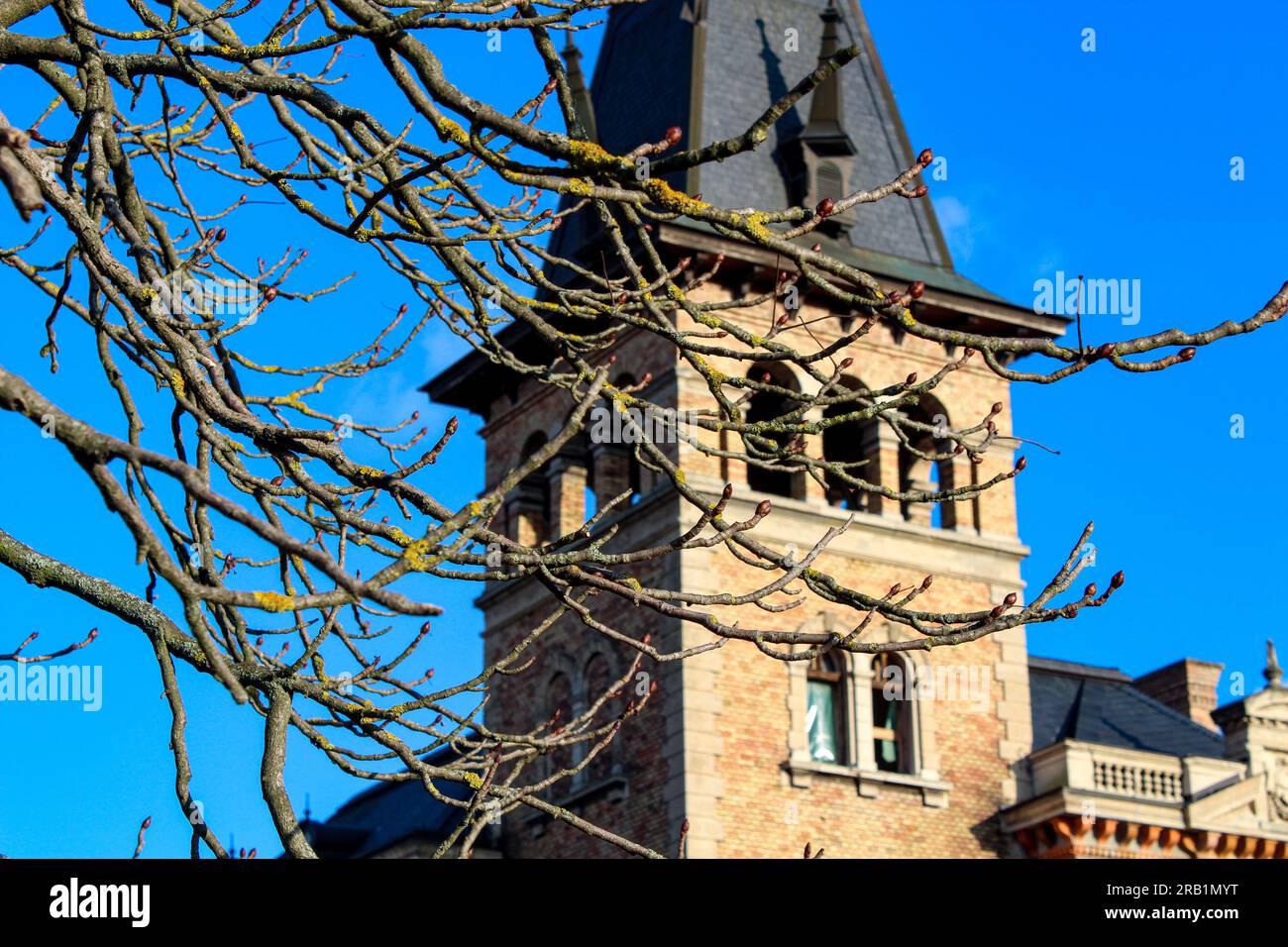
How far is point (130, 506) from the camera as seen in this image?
201 inches

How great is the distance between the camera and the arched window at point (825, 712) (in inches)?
1049

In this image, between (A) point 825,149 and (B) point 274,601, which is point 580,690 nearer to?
(A) point 825,149

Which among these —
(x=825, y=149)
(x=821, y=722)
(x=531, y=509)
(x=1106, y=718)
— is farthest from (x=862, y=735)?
(x=825, y=149)

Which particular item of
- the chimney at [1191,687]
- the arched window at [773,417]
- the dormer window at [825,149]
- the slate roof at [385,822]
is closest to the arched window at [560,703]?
the slate roof at [385,822]

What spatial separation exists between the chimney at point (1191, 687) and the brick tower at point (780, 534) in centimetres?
1079

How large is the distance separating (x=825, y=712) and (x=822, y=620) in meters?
1.22

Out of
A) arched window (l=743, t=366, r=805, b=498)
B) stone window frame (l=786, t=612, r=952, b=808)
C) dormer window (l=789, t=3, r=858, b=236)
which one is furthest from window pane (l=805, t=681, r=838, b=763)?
dormer window (l=789, t=3, r=858, b=236)

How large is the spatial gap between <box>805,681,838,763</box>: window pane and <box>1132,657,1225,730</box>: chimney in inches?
529

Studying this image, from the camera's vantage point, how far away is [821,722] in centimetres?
2681

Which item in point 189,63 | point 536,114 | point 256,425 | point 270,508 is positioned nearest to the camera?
point 256,425
